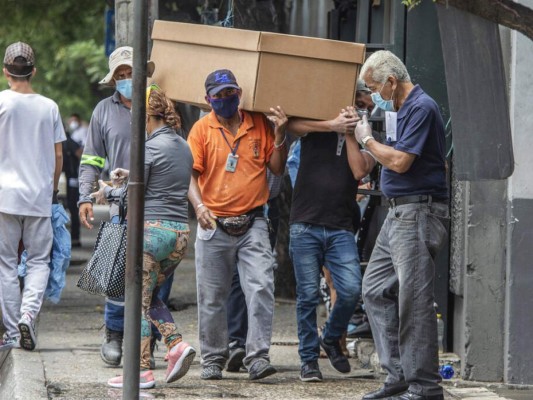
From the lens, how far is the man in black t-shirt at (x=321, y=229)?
8031mm

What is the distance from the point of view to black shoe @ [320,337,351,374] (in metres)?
8.38

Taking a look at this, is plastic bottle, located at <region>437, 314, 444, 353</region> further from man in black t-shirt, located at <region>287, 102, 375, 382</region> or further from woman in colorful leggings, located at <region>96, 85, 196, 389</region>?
→ woman in colorful leggings, located at <region>96, 85, 196, 389</region>

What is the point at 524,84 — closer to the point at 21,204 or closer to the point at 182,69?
the point at 182,69

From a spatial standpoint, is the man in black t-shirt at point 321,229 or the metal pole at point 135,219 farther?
the man in black t-shirt at point 321,229

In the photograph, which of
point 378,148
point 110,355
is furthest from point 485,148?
point 110,355

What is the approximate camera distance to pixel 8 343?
8758 mm

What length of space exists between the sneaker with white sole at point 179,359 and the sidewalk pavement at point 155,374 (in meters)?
0.12

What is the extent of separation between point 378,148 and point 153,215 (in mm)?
1400

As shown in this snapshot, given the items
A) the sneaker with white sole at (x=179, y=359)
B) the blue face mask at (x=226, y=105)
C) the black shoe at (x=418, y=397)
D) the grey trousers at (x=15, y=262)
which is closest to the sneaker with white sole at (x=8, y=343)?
the grey trousers at (x=15, y=262)

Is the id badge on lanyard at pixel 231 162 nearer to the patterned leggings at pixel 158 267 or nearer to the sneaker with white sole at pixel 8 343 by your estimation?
the patterned leggings at pixel 158 267

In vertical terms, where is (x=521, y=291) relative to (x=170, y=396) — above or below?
above

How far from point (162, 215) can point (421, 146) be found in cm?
159

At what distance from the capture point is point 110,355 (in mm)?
8406

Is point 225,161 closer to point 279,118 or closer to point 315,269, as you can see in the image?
point 279,118
